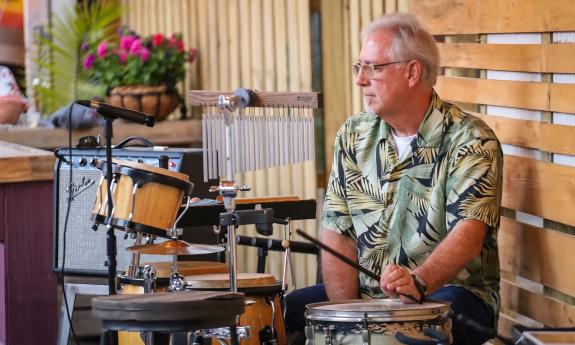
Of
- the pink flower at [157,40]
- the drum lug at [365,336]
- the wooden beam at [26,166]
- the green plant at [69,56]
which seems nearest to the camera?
the drum lug at [365,336]

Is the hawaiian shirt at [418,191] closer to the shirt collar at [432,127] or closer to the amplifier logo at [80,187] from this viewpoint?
the shirt collar at [432,127]

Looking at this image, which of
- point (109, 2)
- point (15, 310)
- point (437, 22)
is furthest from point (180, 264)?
point (109, 2)

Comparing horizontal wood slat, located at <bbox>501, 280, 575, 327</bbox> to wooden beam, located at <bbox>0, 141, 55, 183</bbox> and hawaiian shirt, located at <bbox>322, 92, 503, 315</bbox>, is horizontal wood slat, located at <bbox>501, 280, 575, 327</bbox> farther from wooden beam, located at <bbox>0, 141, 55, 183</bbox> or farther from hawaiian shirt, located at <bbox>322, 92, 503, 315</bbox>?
wooden beam, located at <bbox>0, 141, 55, 183</bbox>

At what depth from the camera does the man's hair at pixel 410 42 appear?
4.15 m

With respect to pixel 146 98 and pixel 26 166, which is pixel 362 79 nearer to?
pixel 26 166

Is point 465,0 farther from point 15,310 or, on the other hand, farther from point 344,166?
point 15,310

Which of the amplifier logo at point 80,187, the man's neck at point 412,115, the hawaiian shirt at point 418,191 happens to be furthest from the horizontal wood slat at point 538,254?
the amplifier logo at point 80,187

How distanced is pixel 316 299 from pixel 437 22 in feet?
4.10

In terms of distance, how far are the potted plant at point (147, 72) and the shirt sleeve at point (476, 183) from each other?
4.10 m

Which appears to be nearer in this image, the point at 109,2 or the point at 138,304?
the point at 138,304

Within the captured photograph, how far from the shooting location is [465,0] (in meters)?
4.57

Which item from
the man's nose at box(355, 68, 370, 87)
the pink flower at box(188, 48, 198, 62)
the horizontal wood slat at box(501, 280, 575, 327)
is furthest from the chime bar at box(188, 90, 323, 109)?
the pink flower at box(188, 48, 198, 62)

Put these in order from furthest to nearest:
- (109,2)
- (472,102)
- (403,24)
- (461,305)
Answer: (109,2) → (472,102) → (403,24) → (461,305)

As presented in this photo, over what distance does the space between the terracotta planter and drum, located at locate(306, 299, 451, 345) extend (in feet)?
14.6
